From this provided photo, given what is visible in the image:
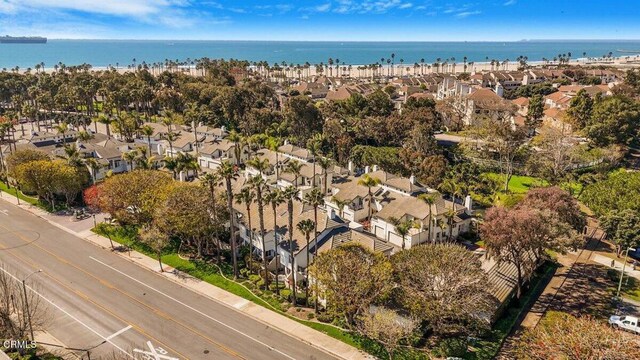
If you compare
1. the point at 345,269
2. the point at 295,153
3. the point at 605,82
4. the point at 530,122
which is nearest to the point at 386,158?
the point at 295,153

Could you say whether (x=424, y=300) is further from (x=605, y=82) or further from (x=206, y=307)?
(x=605, y=82)

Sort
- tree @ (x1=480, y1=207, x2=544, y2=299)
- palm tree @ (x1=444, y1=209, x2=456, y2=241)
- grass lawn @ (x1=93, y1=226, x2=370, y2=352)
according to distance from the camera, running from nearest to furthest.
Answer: grass lawn @ (x1=93, y1=226, x2=370, y2=352) < tree @ (x1=480, y1=207, x2=544, y2=299) < palm tree @ (x1=444, y1=209, x2=456, y2=241)

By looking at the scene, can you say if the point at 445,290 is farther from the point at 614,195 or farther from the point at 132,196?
the point at 132,196

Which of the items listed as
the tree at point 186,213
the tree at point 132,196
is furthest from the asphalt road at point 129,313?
the tree at point 186,213

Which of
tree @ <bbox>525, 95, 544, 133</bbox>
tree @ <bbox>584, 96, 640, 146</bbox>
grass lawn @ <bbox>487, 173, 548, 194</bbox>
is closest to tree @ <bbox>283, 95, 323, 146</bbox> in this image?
grass lawn @ <bbox>487, 173, 548, 194</bbox>

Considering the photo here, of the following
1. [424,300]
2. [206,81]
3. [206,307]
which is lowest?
[206,307]

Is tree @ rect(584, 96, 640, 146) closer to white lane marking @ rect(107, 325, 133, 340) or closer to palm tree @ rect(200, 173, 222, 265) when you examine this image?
palm tree @ rect(200, 173, 222, 265)

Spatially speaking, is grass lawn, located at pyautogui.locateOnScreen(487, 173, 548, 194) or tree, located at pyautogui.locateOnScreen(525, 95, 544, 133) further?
tree, located at pyautogui.locateOnScreen(525, 95, 544, 133)
